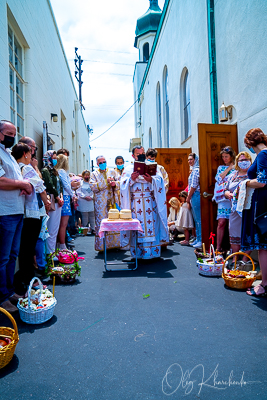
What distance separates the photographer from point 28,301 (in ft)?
9.29

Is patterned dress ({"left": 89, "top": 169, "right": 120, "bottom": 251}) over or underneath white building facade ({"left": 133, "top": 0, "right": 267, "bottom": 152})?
underneath

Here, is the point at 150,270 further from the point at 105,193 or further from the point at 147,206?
the point at 105,193

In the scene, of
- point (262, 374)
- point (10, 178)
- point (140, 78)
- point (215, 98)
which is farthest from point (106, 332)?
point (140, 78)

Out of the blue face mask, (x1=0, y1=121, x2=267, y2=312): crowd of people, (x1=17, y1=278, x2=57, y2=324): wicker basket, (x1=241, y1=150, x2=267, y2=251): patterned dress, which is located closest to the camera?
(x1=17, y1=278, x2=57, y2=324): wicker basket

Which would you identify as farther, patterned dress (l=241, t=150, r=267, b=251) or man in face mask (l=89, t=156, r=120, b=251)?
man in face mask (l=89, t=156, r=120, b=251)

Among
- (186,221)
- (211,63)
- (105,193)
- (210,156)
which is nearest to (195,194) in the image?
(186,221)

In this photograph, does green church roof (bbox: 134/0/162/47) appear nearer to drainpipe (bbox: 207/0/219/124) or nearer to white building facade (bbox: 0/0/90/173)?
white building facade (bbox: 0/0/90/173)

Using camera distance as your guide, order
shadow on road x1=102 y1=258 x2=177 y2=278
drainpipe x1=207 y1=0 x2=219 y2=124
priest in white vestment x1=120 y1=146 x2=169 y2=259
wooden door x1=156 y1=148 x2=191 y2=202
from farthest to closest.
A: wooden door x1=156 y1=148 x2=191 y2=202, drainpipe x1=207 y1=0 x2=219 y2=124, priest in white vestment x1=120 y1=146 x2=169 y2=259, shadow on road x1=102 y1=258 x2=177 y2=278

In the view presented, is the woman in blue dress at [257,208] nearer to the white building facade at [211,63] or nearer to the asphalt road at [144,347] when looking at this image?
the asphalt road at [144,347]

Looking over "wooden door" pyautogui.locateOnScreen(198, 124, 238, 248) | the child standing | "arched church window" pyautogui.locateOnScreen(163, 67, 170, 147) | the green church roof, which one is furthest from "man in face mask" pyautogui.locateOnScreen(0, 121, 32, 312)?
the green church roof

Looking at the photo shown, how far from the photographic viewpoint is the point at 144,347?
2.39 meters

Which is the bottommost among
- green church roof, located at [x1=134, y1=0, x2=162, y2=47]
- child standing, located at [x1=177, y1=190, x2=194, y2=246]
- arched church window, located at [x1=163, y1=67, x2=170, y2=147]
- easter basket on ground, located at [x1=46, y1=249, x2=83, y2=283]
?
easter basket on ground, located at [x1=46, y1=249, x2=83, y2=283]

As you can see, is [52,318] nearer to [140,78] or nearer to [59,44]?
[59,44]

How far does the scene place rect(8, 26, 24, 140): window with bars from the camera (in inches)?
228
